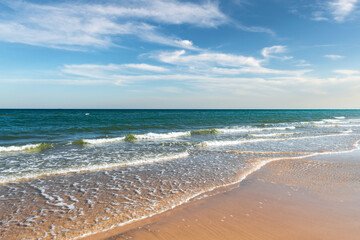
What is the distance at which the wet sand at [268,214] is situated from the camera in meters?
4.41

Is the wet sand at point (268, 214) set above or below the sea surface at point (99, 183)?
above

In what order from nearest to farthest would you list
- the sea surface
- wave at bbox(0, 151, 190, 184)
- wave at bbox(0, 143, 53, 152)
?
the sea surface
wave at bbox(0, 151, 190, 184)
wave at bbox(0, 143, 53, 152)

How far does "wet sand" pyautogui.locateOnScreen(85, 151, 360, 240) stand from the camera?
4410 mm

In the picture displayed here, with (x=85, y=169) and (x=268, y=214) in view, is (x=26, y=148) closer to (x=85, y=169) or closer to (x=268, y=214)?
(x=85, y=169)

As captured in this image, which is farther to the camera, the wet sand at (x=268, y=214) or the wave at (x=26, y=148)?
the wave at (x=26, y=148)

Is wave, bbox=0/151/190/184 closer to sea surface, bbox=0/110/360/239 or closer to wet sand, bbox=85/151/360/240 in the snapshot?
sea surface, bbox=0/110/360/239

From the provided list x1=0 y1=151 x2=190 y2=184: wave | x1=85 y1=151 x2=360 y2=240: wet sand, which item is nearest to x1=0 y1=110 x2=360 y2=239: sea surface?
x1=0 y1=151 x2=190 y2=184: wave

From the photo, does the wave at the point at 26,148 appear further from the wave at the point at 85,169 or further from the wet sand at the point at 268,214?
the wet sand at the point at 268,214

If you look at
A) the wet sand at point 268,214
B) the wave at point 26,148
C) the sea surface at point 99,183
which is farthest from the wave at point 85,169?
the wave at point 26,148

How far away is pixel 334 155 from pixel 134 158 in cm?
1122

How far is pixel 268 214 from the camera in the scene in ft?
17.1

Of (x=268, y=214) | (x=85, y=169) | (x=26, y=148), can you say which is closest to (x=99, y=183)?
(x=85, y=169)

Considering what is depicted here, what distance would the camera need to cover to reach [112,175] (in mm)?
8648

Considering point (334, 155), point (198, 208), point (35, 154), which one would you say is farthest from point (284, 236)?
point (35, 154)
